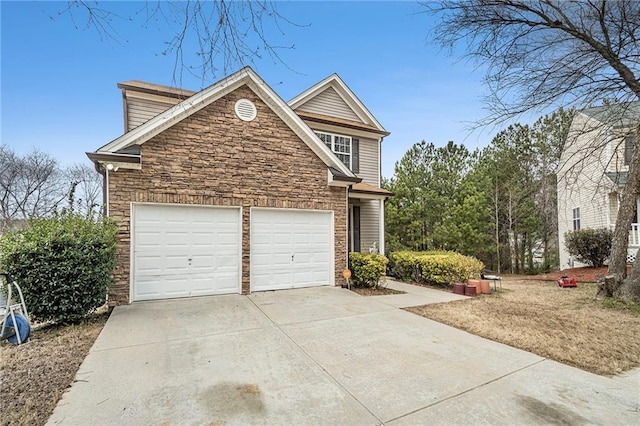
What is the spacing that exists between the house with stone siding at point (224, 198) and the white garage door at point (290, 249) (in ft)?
0.10

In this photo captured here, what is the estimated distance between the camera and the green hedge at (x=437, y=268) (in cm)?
1072

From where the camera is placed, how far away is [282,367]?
13.4ft

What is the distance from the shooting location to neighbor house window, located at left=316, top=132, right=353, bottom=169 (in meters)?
13.8

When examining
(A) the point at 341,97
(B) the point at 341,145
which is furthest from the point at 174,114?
(A) the point at 341,97

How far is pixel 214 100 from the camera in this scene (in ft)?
27.2

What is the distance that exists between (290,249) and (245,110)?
408cm

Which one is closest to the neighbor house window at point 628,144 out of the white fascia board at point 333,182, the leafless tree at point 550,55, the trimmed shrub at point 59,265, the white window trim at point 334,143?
the leafless tree at point 550,55

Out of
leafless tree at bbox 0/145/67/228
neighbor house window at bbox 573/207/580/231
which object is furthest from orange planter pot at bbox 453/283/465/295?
leafless tree at bbox 0/145/67/228

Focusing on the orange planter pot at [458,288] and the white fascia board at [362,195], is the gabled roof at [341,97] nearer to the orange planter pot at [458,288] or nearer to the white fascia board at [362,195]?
the white fascia board at [362,195]

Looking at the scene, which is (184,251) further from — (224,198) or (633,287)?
(633,287)

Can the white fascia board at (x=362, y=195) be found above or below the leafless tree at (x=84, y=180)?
below

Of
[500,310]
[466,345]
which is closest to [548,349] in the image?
[466,345]

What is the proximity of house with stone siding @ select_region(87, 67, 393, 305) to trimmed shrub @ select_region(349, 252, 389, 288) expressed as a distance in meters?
0.52

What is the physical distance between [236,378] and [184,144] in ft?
19.9
